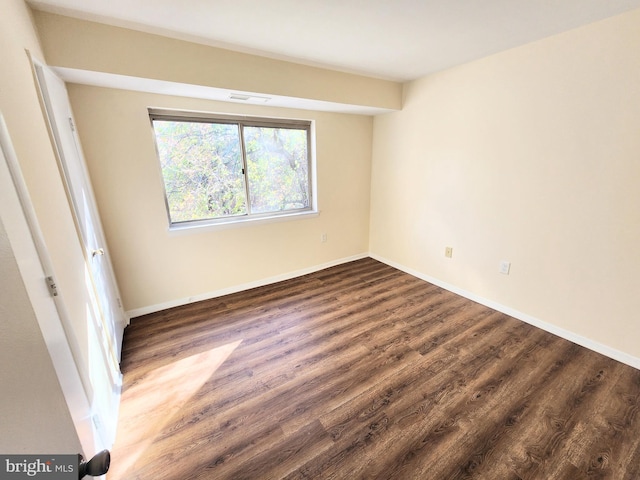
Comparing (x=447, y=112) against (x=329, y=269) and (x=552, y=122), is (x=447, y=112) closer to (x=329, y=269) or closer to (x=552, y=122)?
(x=552, y=122)

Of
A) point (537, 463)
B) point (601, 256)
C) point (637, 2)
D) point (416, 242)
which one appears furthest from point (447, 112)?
point (537, 463)

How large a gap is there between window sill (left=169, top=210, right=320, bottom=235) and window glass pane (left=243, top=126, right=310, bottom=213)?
0.16 metres

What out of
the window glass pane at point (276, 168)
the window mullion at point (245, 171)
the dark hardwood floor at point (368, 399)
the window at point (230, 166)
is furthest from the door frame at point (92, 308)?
the window glass pane at point (276, 168)

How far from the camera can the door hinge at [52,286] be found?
888 mm

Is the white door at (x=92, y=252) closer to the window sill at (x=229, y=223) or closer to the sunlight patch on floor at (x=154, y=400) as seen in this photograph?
the sunlight patch on floor at (x=154, y=400)

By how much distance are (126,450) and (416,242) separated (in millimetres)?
3119

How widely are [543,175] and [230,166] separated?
2832 mm

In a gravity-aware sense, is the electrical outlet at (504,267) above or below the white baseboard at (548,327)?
above

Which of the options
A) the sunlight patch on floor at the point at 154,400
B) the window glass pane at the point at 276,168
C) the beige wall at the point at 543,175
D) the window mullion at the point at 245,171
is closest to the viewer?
the sunlight patch on floor at the point at 154,400

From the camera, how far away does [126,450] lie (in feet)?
4.41

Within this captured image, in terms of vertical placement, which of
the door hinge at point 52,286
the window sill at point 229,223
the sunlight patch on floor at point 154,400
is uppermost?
the door hinge at point 52,286

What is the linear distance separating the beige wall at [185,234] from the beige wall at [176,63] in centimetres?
46

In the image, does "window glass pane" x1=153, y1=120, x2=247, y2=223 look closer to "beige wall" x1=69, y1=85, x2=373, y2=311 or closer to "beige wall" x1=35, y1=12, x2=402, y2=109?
"beige wall" x1=69, y1=85, x2=373, y2=311

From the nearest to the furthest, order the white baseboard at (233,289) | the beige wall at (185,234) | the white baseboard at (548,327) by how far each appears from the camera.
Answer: the white baseboard at (548,327) → the beige wall at (185,234) → the white baseboard at (233,289)
